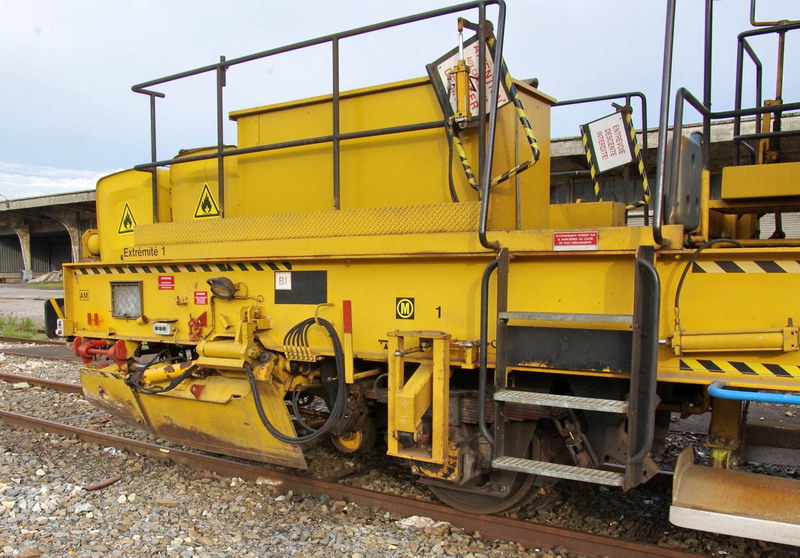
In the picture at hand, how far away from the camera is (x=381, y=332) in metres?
3.84

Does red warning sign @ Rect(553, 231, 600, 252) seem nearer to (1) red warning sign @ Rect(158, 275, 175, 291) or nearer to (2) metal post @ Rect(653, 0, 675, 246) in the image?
(2) metal post @ Rect(653, 0, 675, 246)

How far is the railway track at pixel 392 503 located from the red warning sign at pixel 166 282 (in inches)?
54.5

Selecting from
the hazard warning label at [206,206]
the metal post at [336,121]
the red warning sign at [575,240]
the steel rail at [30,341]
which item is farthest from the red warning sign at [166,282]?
the steel rail at [30,341]

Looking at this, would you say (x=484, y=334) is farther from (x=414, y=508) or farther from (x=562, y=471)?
(x=414, y=508)

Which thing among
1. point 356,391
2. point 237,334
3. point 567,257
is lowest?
point 356,391

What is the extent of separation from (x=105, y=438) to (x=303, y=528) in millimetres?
2701

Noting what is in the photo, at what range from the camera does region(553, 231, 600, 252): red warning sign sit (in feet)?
10.0

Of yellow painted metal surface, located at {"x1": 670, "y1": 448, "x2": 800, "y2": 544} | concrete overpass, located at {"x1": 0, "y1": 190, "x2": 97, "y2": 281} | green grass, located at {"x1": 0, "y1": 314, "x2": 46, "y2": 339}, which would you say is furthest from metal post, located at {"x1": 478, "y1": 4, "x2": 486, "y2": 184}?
concrete overpass, located at {"x1": 0, "y1": 190, "x2": 97, "y2": 281}

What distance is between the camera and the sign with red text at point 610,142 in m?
5.00

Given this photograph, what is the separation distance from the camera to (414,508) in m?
4.09

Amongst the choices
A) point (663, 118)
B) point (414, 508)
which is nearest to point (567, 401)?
point (663, 118)

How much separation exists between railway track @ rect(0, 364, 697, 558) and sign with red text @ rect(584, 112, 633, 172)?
2.89 meters

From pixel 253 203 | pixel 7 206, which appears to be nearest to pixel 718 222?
pixel 253 203

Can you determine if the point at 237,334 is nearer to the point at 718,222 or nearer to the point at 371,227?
the point at 371,227
